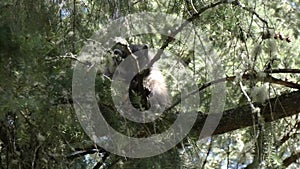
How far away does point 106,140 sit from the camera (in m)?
1.67

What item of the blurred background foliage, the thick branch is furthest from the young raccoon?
the thick branch

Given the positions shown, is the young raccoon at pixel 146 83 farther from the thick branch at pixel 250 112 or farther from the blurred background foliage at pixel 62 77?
the thick branch at pixel 250 112

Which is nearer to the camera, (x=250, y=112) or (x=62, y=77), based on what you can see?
(x=62, y=77)

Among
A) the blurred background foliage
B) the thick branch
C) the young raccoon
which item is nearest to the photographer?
the blurred background foliage

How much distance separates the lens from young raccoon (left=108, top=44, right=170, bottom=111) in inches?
73.3

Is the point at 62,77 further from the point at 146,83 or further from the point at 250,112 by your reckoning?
the point at 250,112

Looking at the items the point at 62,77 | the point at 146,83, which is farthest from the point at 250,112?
the point at 62,77

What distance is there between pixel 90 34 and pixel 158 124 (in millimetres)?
373

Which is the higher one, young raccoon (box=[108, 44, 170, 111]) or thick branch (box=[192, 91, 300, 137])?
young raccoon (box=[108, 44, 170, 111])

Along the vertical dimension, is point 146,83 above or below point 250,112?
above

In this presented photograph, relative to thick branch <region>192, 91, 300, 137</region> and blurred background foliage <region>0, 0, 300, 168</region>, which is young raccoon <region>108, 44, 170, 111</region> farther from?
thick branch <region>192, 91, 300, 137</region>

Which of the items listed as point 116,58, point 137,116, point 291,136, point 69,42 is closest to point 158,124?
point 137,116

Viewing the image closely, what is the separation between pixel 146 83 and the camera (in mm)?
2115

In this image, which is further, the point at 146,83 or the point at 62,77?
→ the point at 146,83
